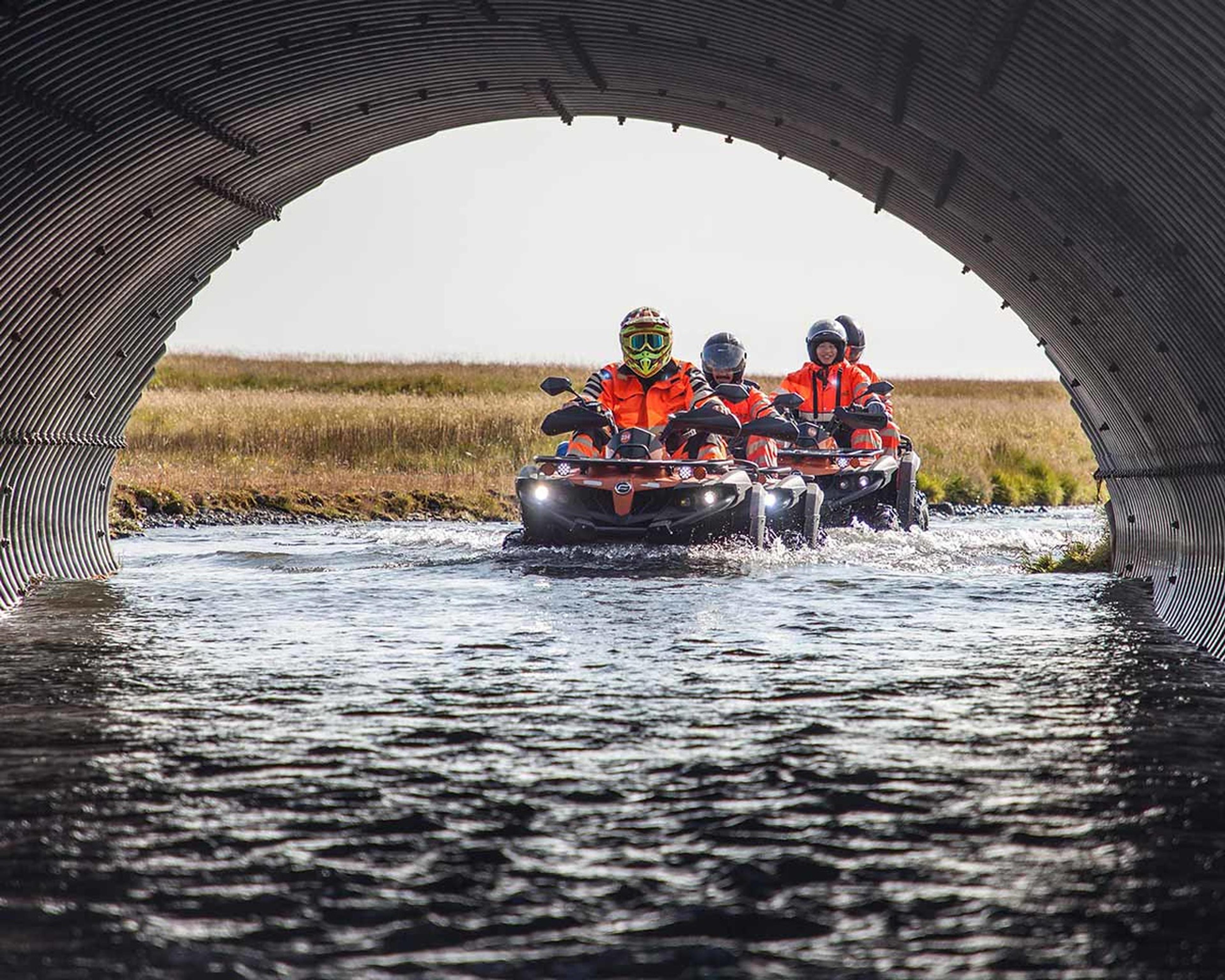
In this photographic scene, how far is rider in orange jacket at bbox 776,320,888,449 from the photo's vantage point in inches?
966

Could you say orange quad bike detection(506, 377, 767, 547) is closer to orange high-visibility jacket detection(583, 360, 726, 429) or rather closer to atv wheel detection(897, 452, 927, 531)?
orange high-visibility jacket detection(583, 360, 726, 429)

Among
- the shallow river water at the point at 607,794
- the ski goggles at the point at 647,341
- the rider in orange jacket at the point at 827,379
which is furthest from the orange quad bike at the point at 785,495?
the shallow river water at the point at 607,794

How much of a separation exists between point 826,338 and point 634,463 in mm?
7317

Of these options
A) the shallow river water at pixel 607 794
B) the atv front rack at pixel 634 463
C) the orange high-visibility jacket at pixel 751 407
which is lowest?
the shallow river water at pixel 607 794

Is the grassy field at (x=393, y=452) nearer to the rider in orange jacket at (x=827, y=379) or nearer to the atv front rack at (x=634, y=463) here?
the rider in orange jacket at (x=827, y=379)

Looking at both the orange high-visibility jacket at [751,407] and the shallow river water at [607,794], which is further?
the orange high-visibility jacket at [751,407]

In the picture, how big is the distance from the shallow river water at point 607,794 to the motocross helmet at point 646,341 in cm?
716

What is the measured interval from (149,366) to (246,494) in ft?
34.4

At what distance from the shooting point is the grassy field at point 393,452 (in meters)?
28.1

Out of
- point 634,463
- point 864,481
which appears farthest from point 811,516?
point 864,481

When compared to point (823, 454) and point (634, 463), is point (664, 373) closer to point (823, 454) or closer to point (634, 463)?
point (634, 463)

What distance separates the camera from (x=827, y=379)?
24.8 meters

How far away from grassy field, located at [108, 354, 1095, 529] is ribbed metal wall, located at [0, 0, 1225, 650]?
10.3 m

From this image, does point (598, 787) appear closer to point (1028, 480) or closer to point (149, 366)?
point (149, 366)
